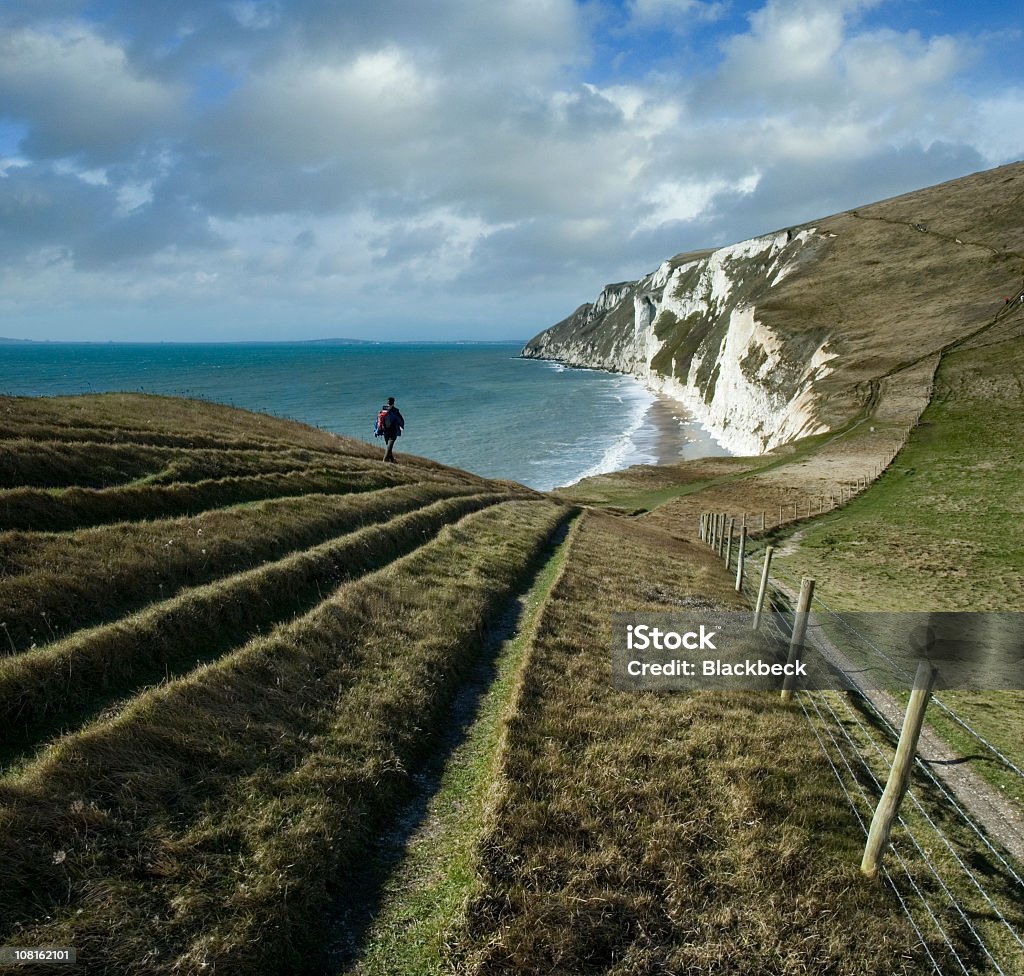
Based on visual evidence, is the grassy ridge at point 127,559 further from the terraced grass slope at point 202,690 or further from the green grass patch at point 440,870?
the green grass patch at point 440,870

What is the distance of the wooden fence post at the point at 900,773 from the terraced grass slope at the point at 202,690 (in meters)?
6.79

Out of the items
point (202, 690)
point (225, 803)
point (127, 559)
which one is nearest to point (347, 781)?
point (225, 803)

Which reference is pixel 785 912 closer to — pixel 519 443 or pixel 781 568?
pixel 781 568

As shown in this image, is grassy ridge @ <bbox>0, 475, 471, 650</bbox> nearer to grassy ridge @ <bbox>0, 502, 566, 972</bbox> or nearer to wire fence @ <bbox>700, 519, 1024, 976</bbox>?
grassy ridge @ <bbox>0, 502, 566, 972</bbox>

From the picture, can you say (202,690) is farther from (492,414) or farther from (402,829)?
(492,414)

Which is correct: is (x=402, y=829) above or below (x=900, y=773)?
below

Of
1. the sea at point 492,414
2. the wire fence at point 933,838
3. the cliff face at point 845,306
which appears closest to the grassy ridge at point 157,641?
the wire fence at point 933,838

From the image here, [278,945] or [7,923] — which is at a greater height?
[7,923]

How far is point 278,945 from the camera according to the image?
249 inches

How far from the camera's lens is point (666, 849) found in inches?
326

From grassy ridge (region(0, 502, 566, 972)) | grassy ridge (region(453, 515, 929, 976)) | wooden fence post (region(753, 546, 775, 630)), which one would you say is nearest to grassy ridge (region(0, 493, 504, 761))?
grassy ridge (region(0, 502, 566, 972))

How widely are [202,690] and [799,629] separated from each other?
1194 centimetres

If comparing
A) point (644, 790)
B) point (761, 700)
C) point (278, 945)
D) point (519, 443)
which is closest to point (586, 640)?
point (761, 700)

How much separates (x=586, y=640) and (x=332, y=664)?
258 inches
